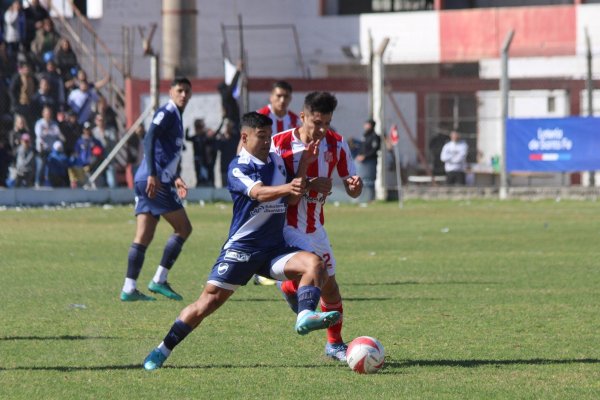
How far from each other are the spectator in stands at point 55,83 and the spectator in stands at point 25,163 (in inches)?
48.5

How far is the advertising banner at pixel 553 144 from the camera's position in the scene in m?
28.4

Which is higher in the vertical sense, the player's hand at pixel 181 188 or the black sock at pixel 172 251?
the player's hand at pixel 181 188

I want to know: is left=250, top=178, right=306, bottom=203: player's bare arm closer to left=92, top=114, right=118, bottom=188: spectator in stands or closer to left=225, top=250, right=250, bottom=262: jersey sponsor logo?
left=225, top=250, right=250, bottom=262: jersey sponsor logo

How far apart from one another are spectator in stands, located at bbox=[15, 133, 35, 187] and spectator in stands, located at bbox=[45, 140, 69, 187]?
13.5 inches

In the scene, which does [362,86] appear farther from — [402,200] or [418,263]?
[418,263]

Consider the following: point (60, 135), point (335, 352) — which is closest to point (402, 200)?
point (60, 135)

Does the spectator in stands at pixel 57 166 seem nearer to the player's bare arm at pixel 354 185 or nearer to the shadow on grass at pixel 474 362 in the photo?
the player's bare arm at pixel 354 185

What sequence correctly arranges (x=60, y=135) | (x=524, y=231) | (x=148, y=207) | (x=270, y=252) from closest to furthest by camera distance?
(x=270, y=252)
(x=148, y=207)
(x=524, y=231)
(x=60, y=135)

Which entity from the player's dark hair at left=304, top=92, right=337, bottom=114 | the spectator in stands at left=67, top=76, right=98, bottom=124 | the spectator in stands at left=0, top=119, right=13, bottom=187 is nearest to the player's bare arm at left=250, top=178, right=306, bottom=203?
→ the player's dark hair at left=304, top=92, right=337, bottom=114

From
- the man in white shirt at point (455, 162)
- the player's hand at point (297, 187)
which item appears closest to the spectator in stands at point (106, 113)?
the man in white shirt at point (455, 162)

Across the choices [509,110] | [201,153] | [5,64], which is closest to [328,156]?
[201,153]

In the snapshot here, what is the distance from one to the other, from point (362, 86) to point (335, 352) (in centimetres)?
2311

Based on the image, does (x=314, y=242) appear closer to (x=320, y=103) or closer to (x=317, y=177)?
(x=317, y=177)

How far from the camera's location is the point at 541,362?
862 cm
